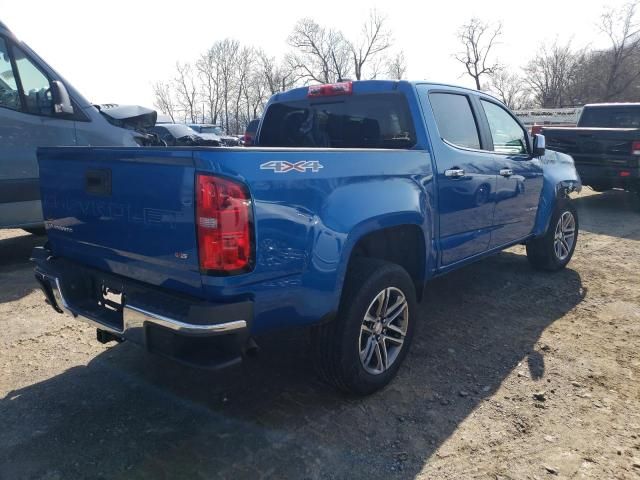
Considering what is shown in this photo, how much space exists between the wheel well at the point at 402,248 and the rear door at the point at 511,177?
118cm

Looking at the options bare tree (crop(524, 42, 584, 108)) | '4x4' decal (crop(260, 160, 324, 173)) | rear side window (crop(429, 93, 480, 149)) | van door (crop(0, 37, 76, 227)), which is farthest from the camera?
bare tree (crop(524, 42, 584, 108))

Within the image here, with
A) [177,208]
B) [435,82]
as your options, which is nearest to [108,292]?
[177,208]

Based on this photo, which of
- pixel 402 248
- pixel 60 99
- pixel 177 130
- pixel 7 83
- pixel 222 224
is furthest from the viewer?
pixel 177 130

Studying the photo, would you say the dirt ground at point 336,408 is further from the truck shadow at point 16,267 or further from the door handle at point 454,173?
the door handle at point 454,173

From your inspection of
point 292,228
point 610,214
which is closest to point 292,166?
point 292,228

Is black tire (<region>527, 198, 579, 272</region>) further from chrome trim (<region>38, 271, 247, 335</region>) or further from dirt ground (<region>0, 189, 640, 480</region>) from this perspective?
chrome trim (<region>38, 271, 247, 335</region>)

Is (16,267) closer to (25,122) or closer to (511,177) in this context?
(25,122)

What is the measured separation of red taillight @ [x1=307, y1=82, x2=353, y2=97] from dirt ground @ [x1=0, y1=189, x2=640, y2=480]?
198cm

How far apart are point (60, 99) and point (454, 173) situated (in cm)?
436

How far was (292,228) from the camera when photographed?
2.28 metres

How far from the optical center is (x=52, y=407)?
280 cm

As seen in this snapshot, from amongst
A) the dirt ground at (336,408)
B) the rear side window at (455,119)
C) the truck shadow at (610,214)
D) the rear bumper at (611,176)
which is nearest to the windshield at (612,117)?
the truck shadow at (610,214)

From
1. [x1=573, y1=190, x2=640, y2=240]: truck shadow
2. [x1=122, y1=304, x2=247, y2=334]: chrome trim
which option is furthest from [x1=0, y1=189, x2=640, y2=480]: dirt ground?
[x1=573, y1=190, x2=640, y2=240]: truck shadow

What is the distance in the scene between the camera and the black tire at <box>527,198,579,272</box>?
17.4 ft
